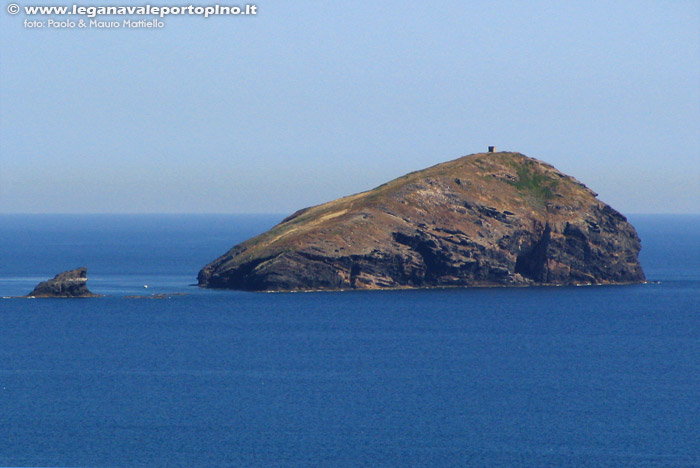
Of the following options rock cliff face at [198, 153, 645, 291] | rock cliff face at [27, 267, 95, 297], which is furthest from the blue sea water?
rock cliff face at [198, 153, 645, 291]

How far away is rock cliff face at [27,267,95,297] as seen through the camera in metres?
160

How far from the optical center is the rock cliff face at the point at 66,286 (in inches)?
6314

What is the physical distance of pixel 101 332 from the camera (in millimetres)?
130500

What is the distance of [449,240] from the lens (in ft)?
586

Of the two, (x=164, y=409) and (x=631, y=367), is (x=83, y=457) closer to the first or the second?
(x=164, y=409)

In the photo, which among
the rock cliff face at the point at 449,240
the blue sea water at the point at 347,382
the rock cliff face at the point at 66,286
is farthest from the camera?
the rock cliff face at the point at 449,240

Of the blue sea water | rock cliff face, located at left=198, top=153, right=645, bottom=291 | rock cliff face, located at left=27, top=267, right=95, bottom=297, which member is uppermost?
rock cliff face, located at left=198, top=153, right=645, bottom=291

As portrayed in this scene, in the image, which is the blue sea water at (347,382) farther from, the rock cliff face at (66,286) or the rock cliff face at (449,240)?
the rock cliff face at (449,240)

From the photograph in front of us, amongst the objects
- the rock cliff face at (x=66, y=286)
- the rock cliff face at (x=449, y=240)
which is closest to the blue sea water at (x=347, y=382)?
the rock cliff face at (x=66, y=286)

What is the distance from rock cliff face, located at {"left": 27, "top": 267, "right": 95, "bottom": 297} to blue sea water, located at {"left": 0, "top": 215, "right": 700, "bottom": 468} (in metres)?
3.96

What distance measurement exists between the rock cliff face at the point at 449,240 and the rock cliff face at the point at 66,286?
25.4m

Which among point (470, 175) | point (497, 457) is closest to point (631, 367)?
point (497, 457)

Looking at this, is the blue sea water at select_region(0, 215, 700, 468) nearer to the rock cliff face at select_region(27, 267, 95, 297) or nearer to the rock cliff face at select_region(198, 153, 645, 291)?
the rock cliff face at select_region(27, 267, 95, 297)

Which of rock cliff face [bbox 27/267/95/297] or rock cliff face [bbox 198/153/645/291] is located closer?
rock cliff face [bbox 27/267/95/297]
